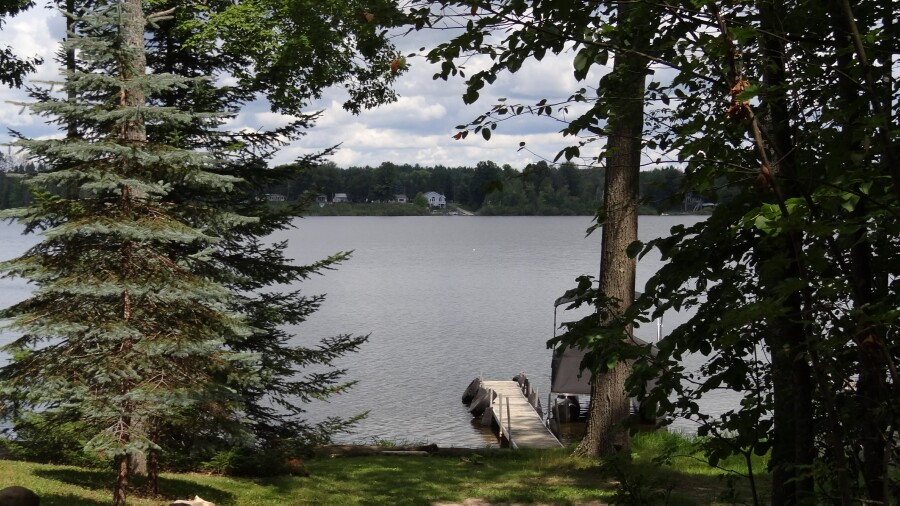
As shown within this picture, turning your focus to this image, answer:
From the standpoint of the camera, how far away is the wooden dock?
18.4m

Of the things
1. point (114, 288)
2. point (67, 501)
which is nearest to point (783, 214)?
point (114, 288)

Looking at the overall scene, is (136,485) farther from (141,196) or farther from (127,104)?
(127,104)

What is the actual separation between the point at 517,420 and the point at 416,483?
9077mm

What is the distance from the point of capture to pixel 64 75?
29.9 ft

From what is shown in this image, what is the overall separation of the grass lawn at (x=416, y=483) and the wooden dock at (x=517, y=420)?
4.18 m

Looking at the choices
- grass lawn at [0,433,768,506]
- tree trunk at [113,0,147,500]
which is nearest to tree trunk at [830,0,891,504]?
grass lawn at [0,433,768,506]

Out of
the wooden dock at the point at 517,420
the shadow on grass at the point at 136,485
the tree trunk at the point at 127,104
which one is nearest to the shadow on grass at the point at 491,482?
the shadow on grass at the point at 136,485

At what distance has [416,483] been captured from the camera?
39.6ft

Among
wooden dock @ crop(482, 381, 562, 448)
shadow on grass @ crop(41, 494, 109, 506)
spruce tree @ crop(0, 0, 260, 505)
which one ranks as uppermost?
spruce tree @ crop(0, 0, 260, 505)

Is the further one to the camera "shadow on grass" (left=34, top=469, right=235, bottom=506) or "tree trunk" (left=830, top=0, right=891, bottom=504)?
"shadow on grass" (left=34, top=469, right=235, bottom=506)

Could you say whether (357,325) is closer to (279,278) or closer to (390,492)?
(279,278)

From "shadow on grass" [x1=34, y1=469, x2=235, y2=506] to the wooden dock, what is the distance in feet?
27.0

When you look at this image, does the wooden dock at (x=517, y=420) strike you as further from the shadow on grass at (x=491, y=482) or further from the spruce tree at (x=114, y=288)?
the spruce tree at (x=114, y=288)

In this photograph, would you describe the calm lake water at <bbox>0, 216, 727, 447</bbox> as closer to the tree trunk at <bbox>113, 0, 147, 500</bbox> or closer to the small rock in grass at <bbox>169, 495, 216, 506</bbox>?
the tree trunk at <bbox>113, 0, 147, 500</bbox>
